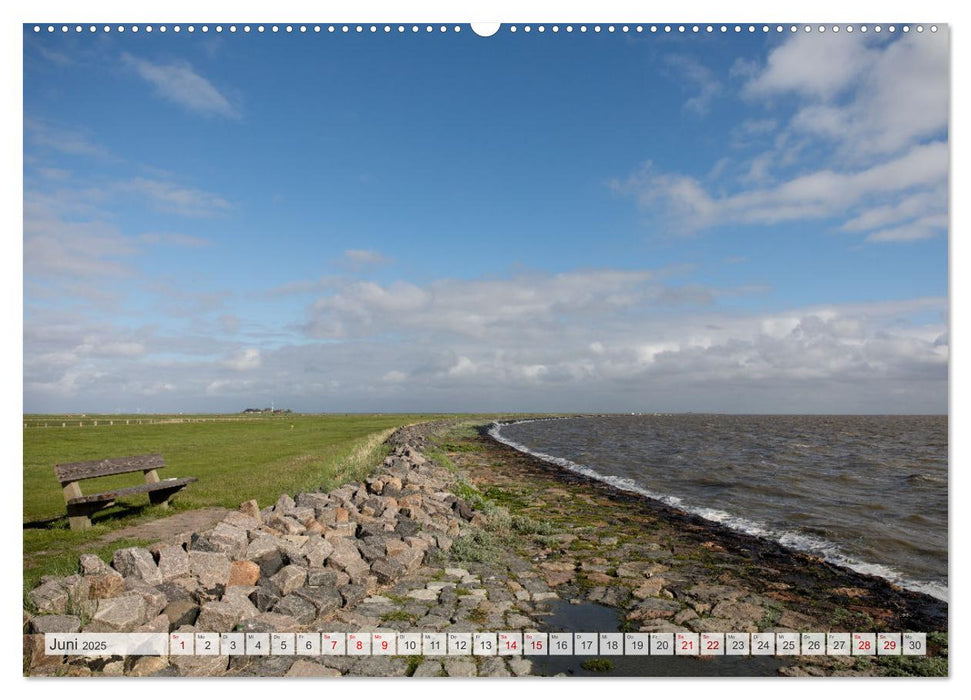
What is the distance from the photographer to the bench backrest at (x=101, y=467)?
10.9 metres

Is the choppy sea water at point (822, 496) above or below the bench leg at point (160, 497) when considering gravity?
below

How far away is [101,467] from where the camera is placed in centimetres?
1192

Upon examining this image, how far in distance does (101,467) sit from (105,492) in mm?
1100

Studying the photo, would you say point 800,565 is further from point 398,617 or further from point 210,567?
point 210,567

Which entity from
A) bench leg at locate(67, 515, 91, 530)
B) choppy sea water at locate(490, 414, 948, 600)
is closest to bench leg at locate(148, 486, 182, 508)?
bench leg at locate(67, 515, 91, 530)

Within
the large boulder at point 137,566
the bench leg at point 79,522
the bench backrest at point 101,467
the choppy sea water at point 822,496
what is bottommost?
the choppy sea water at point 822,496

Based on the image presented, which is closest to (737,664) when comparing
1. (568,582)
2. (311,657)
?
(568,582)

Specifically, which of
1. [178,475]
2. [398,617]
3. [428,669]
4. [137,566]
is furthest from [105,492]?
[428,669]

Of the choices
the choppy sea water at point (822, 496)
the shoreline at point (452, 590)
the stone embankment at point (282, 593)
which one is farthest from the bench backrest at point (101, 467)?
the choppy sea water at point (822, 496)

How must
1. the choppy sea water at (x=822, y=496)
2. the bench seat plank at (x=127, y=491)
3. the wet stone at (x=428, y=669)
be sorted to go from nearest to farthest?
1. the wet stone at (x=428, y=669)
2. the bench seat plank at (x=127, y=491)
3. the choppy sea water at (x=822, y=496)

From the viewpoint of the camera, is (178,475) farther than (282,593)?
Yes

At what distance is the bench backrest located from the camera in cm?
1088

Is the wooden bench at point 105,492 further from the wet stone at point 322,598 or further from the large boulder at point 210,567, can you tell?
the wet stone at point 322,598

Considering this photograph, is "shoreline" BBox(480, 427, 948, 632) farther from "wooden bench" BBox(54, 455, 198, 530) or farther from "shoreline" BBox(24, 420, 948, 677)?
"wooden bench" BBox(54, 455, 198, 530)
